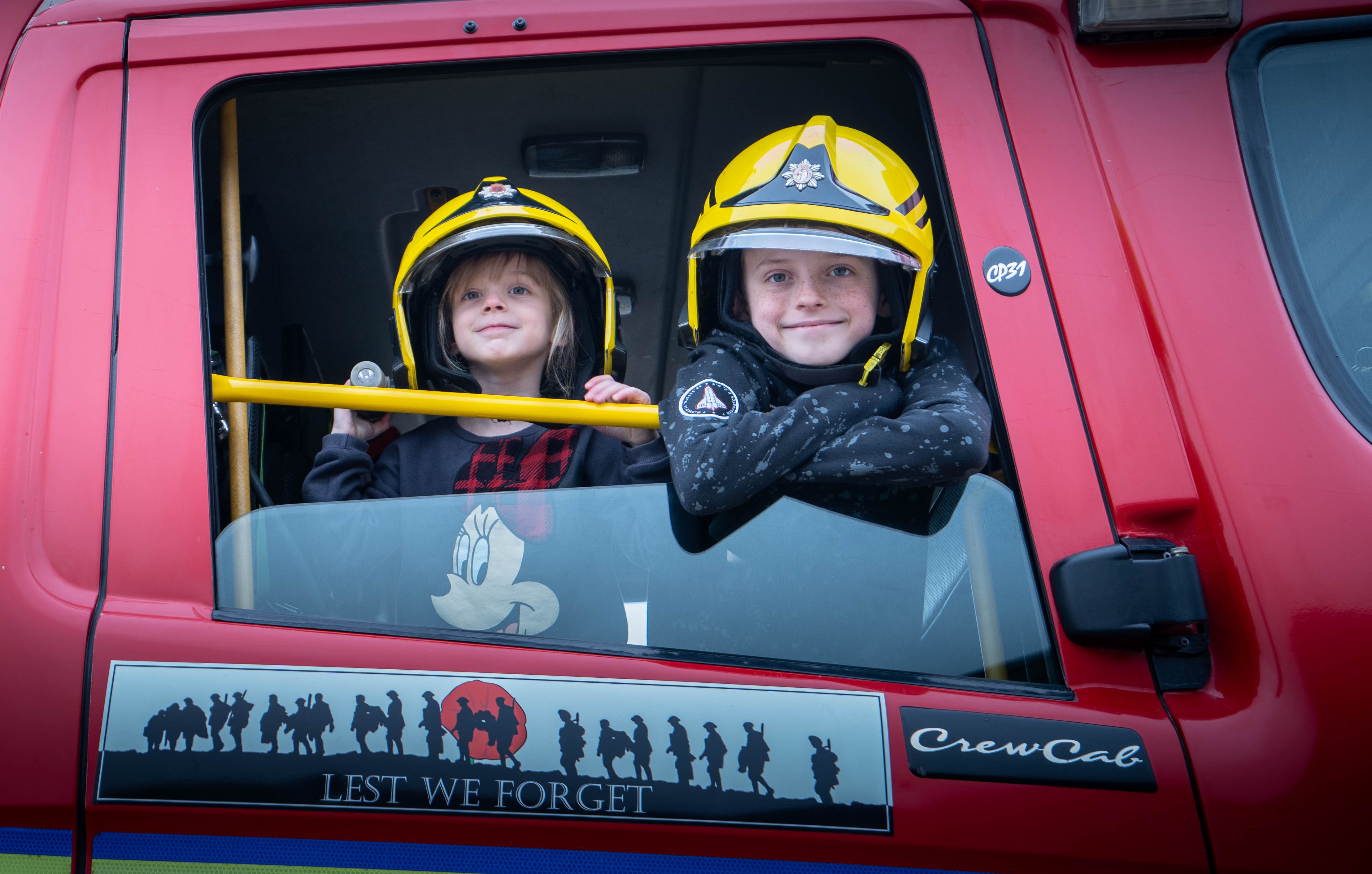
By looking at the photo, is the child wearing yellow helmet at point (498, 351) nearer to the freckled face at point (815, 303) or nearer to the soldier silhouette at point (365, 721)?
the freckled face at point (815, 303)

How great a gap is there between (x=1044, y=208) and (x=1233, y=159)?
10.3 inches

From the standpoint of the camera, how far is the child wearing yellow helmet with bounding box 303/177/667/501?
1.50m

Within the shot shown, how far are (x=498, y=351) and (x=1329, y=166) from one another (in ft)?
4.70

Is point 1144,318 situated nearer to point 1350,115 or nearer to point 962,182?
point 962,182

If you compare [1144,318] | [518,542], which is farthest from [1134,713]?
[518,542]

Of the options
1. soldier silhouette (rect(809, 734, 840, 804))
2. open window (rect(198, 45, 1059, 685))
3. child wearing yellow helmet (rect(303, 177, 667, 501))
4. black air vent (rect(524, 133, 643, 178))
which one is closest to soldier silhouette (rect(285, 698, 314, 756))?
open window (rect(198, 45, 1059, 685))

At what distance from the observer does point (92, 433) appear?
1.13 meters

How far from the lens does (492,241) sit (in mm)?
1810

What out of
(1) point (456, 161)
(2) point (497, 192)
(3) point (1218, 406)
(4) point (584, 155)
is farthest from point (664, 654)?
(1) point (456, 161)

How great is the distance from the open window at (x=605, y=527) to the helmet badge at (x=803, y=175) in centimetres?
17

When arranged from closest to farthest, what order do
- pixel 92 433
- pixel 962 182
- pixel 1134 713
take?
pixel 1134 713 < pixel 92 433 < pixel 962 182

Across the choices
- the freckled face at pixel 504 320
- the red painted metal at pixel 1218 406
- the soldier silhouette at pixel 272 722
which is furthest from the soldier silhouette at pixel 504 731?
the freckled face at pixel 504 320

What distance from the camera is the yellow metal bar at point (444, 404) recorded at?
4.20 ft

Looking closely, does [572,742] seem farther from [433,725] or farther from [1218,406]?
[1218,406]
